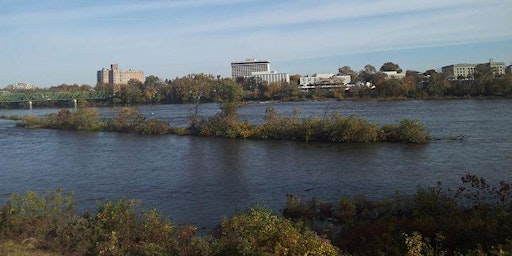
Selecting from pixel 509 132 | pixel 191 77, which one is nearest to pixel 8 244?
pixel 509 132

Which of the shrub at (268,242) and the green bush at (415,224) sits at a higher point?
the shrub at (268,242)

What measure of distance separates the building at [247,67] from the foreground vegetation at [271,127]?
450 feet

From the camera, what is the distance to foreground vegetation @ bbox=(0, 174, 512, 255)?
265 inches

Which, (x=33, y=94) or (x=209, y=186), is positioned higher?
(x=33, y=94)

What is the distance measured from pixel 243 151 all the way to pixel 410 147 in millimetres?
8936

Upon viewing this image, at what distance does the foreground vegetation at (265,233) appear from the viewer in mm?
6723

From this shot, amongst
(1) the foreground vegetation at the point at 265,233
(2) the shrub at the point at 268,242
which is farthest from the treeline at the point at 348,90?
(2) the shrub at the point at 268,242

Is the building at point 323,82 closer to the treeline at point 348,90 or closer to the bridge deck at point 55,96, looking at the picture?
the treeline at point 348,90

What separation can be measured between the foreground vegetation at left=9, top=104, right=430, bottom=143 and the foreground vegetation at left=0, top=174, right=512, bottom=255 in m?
15.7

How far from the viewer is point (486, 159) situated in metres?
20.2

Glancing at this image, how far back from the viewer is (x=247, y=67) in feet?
608

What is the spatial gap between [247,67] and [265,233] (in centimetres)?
17997

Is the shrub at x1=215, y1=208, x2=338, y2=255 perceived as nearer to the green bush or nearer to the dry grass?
the green bush

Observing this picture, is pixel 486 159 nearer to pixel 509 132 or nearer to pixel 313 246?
pixel 509 132
